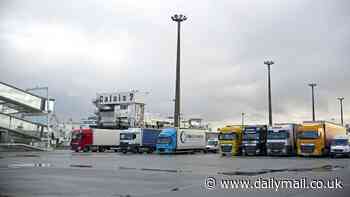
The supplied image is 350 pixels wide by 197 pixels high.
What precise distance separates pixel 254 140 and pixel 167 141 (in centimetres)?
1096

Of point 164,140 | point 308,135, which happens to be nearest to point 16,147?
point 164,140

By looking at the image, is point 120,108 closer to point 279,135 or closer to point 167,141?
point 167,141

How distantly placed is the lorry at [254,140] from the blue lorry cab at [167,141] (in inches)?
346

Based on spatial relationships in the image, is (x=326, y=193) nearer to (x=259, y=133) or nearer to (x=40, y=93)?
(x=259, y=133)

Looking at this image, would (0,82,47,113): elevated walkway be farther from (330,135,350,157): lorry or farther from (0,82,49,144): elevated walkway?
(330,135,350,157): lorry

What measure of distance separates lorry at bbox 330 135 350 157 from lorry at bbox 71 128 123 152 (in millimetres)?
30689

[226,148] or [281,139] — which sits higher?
[281,139]

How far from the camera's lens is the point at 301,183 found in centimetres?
1561

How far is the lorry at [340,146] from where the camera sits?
42250 millimetres

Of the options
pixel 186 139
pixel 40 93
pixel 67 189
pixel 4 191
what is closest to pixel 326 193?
pixel 67 189

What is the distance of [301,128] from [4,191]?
117ft

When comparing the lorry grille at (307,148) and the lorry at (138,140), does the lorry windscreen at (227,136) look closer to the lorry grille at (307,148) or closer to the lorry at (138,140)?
the lorry grille at (307,148)

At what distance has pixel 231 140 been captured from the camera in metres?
47.8

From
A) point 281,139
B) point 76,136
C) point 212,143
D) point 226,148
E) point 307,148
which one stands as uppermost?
point 76,136
